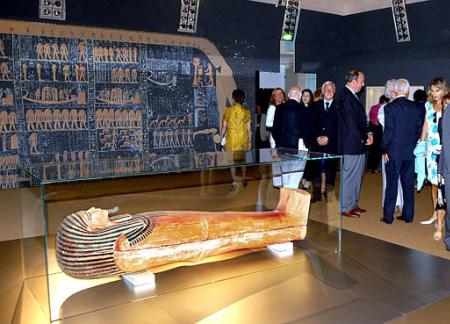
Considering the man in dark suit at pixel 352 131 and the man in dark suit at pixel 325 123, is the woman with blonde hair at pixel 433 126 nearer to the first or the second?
the man in dark suit at pixel 352 131

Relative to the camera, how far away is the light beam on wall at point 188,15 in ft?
27.2

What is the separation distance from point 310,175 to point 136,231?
162cm

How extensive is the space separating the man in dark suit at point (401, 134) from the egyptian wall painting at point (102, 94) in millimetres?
4263

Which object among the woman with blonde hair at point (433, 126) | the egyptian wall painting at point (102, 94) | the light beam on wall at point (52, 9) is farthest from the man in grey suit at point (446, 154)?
the light beam on wall at point (52, 9)

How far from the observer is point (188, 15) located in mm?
8367

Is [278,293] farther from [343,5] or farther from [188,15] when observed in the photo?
[343,5]

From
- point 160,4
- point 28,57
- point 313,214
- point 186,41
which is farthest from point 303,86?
point 313,214

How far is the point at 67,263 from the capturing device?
2967 mm

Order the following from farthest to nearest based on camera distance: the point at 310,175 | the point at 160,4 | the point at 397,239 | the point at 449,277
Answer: the point at 160,4
the point at 397,239
the point at 310,175
the point at 449,277

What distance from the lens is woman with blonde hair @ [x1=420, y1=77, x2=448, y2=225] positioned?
15.7ft

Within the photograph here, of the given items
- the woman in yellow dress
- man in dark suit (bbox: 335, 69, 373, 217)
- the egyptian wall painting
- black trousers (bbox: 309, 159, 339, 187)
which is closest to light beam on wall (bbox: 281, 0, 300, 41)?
the egyptian wall painting

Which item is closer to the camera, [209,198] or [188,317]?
[188,317]

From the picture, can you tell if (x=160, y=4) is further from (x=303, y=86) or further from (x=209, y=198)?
(x=209, y=198)

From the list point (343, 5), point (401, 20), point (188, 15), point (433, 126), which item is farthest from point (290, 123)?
point (343, 5)
